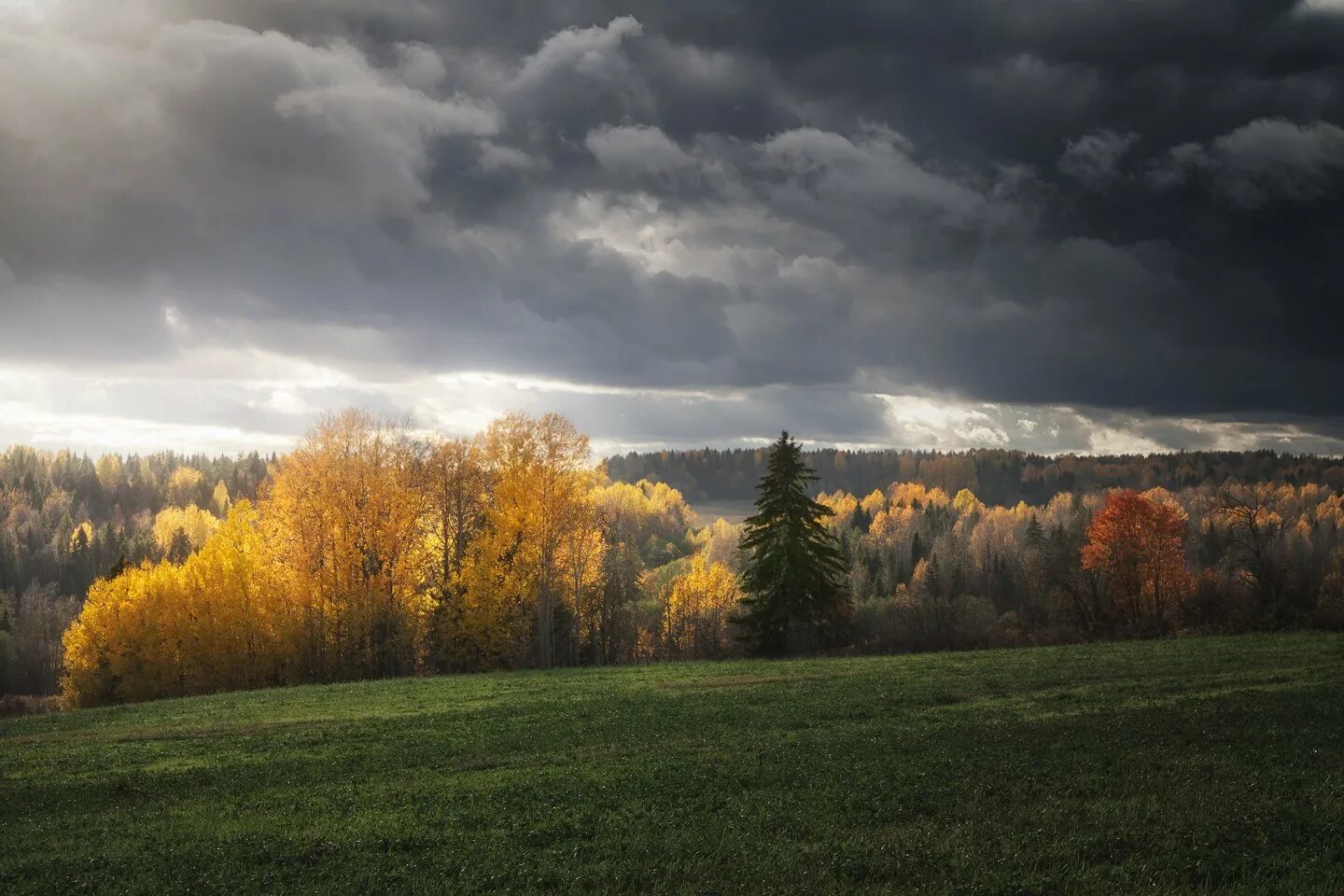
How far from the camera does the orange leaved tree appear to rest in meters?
72.4

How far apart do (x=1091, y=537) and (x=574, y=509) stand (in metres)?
46.7

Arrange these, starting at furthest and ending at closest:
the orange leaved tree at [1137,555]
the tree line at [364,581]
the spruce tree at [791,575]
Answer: the orange leaved tree at [1137,555] < the tree line at [364,581] < the spruce tree at [791,575]

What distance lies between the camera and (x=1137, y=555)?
74188mm

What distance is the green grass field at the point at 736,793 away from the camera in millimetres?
14516

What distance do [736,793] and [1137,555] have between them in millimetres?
66132

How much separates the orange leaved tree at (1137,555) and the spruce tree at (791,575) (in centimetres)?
2788

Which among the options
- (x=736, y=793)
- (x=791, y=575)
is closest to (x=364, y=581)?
(x=791, y=575)

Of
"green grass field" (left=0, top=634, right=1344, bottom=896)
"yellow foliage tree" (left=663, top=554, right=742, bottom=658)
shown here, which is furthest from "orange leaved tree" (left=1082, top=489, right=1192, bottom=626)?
"green grass field" (left=0, top=634, right=1344, bottom=896)

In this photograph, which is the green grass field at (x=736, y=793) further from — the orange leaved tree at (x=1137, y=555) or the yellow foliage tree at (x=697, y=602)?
the yellow foliage tree at (x=697, y=602)

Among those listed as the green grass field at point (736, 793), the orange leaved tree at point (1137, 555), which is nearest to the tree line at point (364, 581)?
the green grass field at point (736, 793)

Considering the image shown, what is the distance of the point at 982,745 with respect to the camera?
22.5 meters

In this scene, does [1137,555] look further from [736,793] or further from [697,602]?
[736,793]

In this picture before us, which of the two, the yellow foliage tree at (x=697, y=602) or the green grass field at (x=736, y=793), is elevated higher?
the green grass field at (x=736, y=793)

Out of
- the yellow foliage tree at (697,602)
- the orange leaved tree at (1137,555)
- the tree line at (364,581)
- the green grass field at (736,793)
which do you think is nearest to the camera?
Answer: the green grass field at (736,793)
